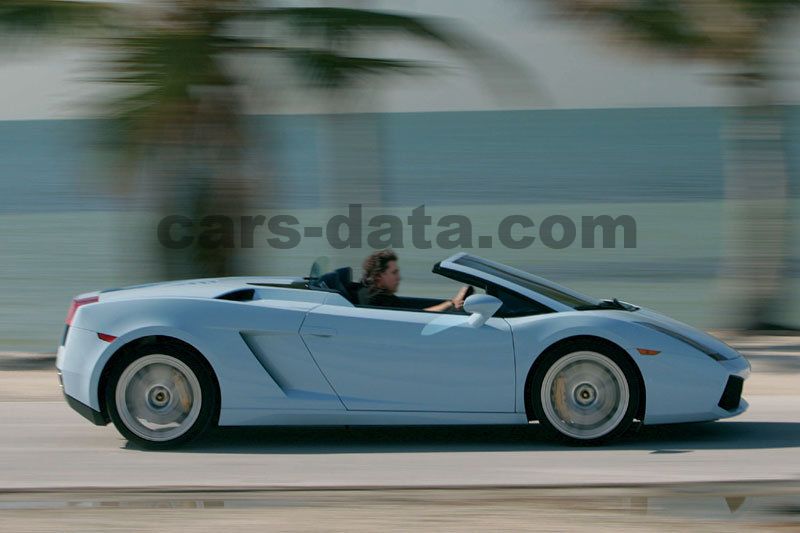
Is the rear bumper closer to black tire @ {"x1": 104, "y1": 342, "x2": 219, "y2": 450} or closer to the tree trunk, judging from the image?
black tire @ {"x1": 104, "y1": 342, "x2": 219, "y2": 450}

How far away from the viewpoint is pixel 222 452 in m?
6.41

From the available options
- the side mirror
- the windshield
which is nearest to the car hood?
the windshield

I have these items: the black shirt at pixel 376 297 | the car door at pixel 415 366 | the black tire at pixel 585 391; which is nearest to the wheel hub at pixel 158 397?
the car door at pixel 415 366

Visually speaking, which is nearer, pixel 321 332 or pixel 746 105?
pixel 321 332

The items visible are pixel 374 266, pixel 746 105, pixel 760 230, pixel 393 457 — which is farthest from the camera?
pixel 760 230

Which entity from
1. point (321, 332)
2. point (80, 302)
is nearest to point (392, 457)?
point (321, 332)

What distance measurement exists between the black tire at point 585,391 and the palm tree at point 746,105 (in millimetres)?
6453

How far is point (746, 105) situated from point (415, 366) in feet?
24.5

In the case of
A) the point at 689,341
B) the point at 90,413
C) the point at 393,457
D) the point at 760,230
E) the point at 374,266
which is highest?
the point at 760,230

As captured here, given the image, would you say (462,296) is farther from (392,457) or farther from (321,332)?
(392,457)

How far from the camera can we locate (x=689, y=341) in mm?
6461

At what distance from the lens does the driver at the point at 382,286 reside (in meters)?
6.65

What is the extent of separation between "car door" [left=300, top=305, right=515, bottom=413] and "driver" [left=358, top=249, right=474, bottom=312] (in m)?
0.35

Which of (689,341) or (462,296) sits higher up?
(462,296)
